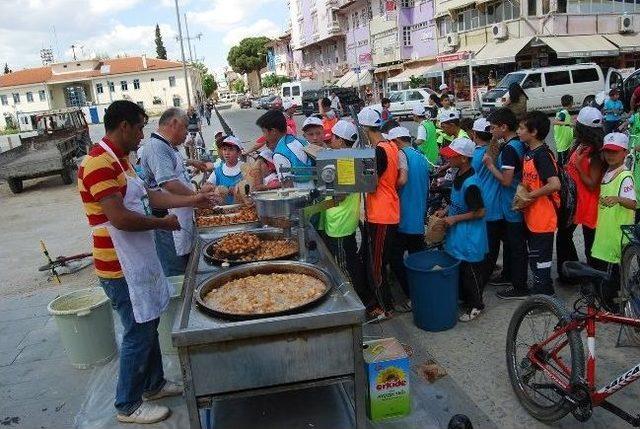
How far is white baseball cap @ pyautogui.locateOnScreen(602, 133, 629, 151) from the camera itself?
403 centimetres

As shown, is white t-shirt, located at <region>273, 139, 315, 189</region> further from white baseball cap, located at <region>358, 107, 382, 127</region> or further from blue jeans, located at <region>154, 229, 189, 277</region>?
blue jeans, located at <region>154, 229, 189, 277</region>

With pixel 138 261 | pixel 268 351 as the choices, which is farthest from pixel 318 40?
pixel 268 351

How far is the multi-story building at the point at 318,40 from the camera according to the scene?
54.9 meters

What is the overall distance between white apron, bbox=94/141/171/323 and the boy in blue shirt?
446 inches

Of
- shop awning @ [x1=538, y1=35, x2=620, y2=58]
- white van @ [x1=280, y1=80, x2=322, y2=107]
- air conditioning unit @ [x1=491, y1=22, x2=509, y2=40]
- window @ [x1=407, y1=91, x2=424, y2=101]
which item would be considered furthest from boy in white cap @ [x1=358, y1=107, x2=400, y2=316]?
white van @ [x1=280, y1=80, x2=322, y2=107]

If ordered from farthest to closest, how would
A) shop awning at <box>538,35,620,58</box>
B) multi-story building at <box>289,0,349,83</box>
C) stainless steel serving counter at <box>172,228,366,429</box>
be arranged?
multi-story building at <box>289,0,349,83</box> → shop awning at <box>538,35,620,58</box> → stainless steel serving counter at <box>172,228,366,429</box>

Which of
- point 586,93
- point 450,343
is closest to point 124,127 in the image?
point 450,343

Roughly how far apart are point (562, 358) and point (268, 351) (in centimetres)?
187

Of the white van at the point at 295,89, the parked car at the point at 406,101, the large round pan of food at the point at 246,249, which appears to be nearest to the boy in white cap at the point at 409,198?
the large round pan of food at the point at 246,249

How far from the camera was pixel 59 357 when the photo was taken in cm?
461

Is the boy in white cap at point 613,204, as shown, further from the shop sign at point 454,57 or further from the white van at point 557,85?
the shop sign at point 454,57

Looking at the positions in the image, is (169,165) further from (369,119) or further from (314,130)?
(314,130)

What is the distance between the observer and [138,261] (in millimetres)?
3176

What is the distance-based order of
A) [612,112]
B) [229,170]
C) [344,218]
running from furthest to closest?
[612,112] → [229,170] → [344,218]
